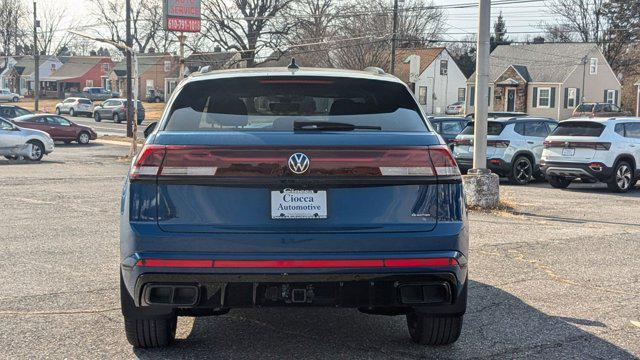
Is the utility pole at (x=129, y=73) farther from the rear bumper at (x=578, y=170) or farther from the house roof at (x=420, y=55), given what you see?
the house roof at (x=420, y=55)

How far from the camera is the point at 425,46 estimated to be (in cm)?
7419

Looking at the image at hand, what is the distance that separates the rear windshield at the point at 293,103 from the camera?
4543 millimetres

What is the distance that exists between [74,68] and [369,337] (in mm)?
104992

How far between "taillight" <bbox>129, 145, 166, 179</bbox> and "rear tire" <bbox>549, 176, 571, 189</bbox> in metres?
14.6

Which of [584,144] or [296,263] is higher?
[584,144]

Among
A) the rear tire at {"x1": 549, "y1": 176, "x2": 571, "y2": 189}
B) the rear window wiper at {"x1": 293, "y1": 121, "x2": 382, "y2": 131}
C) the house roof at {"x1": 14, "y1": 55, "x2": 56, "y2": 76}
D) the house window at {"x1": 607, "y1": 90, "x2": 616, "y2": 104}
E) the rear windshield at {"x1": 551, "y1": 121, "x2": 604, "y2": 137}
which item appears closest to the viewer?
the rear window wiper at {"x1": 293, "y1": 121, "x2": 382, "y2": 131}

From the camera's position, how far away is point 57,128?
109 feet

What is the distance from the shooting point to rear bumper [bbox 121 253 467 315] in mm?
4098

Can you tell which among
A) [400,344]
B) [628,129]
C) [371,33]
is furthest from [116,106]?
[400,344]

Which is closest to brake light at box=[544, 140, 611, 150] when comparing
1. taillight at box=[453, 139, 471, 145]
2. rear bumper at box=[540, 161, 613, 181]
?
rear bumper at box=[540, 161, 613, 181]

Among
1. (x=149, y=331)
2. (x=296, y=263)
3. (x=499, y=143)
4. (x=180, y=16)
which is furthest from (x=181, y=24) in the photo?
(x=296, y=263)

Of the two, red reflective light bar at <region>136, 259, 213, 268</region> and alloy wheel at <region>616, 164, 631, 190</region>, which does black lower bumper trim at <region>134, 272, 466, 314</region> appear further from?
alloy wheel at <region>616, 164, 631, 190</region>

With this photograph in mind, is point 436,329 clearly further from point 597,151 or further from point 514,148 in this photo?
point 514,148

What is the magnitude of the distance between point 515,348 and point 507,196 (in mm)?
10593
